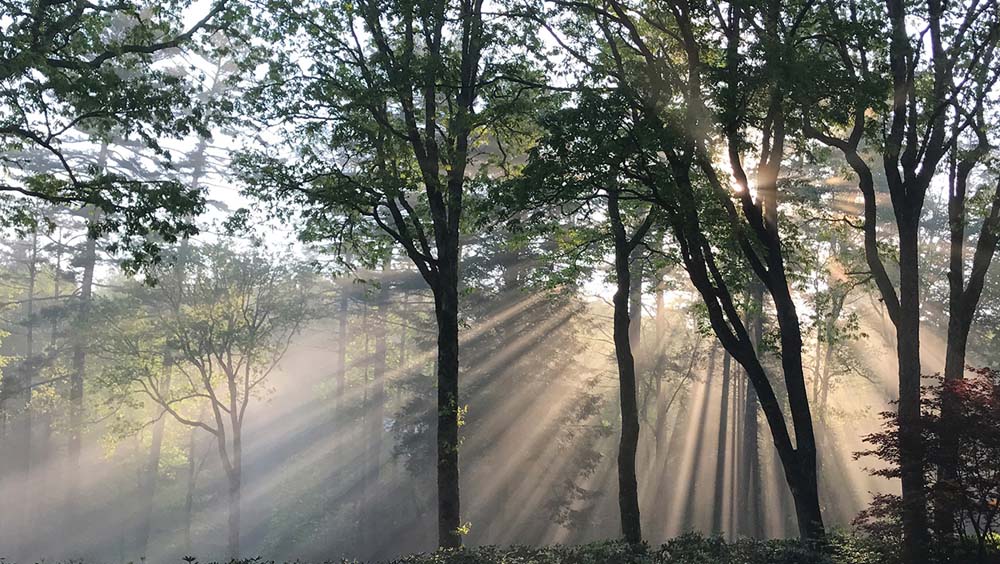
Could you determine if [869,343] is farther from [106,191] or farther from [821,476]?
[106,191]

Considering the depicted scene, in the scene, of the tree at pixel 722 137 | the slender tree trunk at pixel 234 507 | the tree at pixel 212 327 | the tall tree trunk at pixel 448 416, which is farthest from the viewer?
the slender tree trunk at pixel 234 507

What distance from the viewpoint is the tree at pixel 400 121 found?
39.0ft

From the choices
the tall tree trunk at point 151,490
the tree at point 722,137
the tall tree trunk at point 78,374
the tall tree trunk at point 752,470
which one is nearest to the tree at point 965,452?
the tree at point 722,137

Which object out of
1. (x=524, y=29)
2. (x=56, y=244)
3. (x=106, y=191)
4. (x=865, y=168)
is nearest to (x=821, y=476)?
(x=865, y=168)

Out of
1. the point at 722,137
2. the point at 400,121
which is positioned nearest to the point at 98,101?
the point at 400,121

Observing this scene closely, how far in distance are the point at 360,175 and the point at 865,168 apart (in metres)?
8.72

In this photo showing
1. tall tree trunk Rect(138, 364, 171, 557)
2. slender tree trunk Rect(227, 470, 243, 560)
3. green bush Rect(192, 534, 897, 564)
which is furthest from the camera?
tall tree trunk Rect(138, 364, 171, 557)

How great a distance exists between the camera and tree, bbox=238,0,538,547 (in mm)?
11891

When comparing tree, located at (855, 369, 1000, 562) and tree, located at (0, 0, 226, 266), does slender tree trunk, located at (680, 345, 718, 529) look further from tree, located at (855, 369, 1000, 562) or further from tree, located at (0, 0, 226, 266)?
tree, located at (0, 0, 226, 266)

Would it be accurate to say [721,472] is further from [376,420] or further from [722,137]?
[722,137]

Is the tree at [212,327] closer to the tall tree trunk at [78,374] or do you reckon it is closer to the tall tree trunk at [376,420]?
the tall tree trunk at [78,374]

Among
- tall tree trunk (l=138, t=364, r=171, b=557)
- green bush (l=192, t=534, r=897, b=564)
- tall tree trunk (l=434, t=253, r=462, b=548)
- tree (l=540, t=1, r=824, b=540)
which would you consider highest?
tree (l=540, t=1, r=824, b=540)

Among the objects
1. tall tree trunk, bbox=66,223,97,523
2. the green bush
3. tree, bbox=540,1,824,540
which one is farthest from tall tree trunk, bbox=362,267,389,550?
the green bush

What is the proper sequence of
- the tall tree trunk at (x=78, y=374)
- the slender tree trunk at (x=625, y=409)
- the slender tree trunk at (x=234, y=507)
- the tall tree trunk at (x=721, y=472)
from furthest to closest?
the tall tree trunk at (x=78, y=374) < the tall tree trunk at (x=721, y=472) < the slender tree trunk at (x=234, y=507) < the slender tree trunk at (x=625, y=409)
